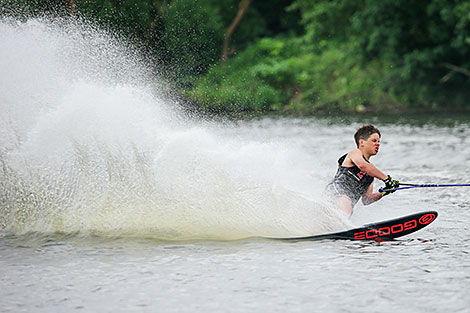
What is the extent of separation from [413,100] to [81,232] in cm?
2569

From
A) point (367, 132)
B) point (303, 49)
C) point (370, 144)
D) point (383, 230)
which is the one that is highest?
point (303, 49)

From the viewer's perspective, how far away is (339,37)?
35.3 metres

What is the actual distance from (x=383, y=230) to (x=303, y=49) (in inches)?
1241

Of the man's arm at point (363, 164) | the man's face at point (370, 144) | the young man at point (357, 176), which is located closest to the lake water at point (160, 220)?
the young man at point (357, 176)

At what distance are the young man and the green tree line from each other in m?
12.6

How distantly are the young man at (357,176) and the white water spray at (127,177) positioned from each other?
0.98ft

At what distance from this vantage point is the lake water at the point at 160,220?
226 inches

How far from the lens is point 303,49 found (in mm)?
38344

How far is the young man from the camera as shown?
7930 millimetres

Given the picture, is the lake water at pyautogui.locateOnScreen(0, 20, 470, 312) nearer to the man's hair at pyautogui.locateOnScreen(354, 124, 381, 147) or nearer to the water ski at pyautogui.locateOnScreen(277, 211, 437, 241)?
the water ski at pyautogui.locateOnScreen(277, 211, 437, 241)

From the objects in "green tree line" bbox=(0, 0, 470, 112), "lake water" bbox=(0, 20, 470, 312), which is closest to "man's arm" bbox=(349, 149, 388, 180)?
"lake water" bbox=(0, 20, 470, 312)

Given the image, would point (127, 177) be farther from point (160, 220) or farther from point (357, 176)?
point (357, 176)

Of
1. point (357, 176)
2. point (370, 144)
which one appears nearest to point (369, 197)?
point (357, 176)


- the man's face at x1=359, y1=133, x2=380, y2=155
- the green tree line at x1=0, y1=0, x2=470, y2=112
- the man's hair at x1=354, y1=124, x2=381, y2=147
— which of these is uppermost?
the green tree line at x1=0, y1=0, x2=470, y2=112
